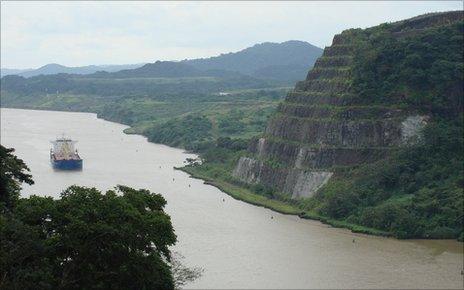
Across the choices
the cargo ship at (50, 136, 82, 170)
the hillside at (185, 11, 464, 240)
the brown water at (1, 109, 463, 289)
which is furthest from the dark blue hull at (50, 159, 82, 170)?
the hillside at (185, 11, 464, 240)

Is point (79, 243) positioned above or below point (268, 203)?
above

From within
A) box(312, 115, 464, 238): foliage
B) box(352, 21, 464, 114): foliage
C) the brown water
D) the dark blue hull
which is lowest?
the brown water

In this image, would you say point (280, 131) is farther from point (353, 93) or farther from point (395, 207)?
point (395, 207)

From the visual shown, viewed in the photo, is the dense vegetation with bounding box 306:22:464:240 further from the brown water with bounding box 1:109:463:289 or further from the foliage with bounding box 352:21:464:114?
the brown water with bounding box 1:109:463:289

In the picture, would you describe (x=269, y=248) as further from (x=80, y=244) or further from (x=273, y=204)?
(x=80, y=244)

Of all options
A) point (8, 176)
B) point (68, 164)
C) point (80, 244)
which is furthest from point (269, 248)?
point (68, 164)
